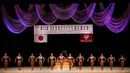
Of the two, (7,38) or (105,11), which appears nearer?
(105,11)

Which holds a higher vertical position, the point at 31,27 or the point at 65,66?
the point at 31,27

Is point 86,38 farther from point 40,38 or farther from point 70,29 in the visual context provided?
Result: point 40,38

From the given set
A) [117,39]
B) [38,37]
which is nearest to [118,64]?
[117,39]

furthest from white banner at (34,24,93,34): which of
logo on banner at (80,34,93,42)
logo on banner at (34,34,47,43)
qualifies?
logo on banner at (34,34,47,43)

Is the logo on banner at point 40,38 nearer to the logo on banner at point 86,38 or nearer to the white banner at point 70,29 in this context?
the white banner at point 70,29

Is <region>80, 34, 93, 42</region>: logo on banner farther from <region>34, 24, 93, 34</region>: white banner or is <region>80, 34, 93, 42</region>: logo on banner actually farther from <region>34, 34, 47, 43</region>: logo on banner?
<region>34, 34, 47, 43</region>: logo on banner

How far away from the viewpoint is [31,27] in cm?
1706

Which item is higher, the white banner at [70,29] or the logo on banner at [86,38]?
the white banner at [70,29]

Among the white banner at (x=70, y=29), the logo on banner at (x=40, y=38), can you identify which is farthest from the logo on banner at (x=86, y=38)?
the logo on banner at (x=40, y=38)

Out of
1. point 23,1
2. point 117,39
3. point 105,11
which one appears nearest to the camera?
point 23,1

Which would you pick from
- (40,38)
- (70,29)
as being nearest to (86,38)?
(70,29)

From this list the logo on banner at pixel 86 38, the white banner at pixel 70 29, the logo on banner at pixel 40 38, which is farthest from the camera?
the logo on banner at pixel 40 38

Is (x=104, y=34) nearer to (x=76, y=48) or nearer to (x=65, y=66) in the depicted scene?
(x=76, y=48)

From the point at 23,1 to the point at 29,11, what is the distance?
9.39ft
